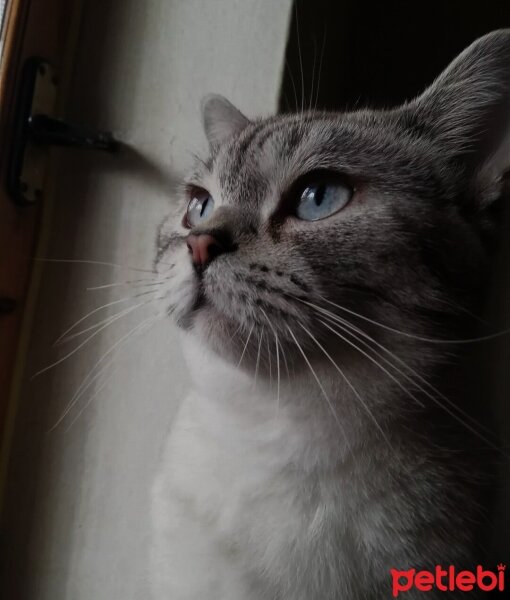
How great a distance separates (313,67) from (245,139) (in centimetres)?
22

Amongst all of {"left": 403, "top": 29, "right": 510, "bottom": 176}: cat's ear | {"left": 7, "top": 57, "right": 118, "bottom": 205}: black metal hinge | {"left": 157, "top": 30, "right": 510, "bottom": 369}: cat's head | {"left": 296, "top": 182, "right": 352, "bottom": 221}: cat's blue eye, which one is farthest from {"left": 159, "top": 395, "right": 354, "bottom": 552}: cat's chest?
{"left": 7, "top": 57, "right": 118, "bottom": 205}: black metal hinge

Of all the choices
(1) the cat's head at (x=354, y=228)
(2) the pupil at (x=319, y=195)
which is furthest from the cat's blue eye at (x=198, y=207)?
(2) the pupil at (x=319, y=195)

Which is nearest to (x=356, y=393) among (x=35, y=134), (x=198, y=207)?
(x=198, y=207)

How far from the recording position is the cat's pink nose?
0.53 m

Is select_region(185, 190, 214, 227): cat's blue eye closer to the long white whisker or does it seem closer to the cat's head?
the cat's head

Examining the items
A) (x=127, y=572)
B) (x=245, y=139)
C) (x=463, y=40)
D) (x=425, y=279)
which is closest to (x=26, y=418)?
(x=127, y=572)

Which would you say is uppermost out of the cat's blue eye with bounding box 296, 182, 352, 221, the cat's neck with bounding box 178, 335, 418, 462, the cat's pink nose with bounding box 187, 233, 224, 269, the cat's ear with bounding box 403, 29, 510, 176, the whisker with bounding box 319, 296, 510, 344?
the cat's ear with bounding box 403, 29, 510, 176

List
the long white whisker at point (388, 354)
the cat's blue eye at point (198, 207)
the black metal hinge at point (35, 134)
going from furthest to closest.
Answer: the black metal hinge at point (35, 134), the cat's blue eye at point (198, 207), the long white whisker at point (388, 354)

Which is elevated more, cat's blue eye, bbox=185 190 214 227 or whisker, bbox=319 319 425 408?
cat's blue eye, bbox=185 190 214 227

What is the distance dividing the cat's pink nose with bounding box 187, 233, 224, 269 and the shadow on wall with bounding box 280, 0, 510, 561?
0.30 m

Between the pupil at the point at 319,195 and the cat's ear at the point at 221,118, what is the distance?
244 millimetres

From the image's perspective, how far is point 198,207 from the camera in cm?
71

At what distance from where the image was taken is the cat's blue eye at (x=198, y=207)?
695mm

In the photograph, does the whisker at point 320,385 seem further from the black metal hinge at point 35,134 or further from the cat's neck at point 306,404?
the black metal hinge at point 35,134
